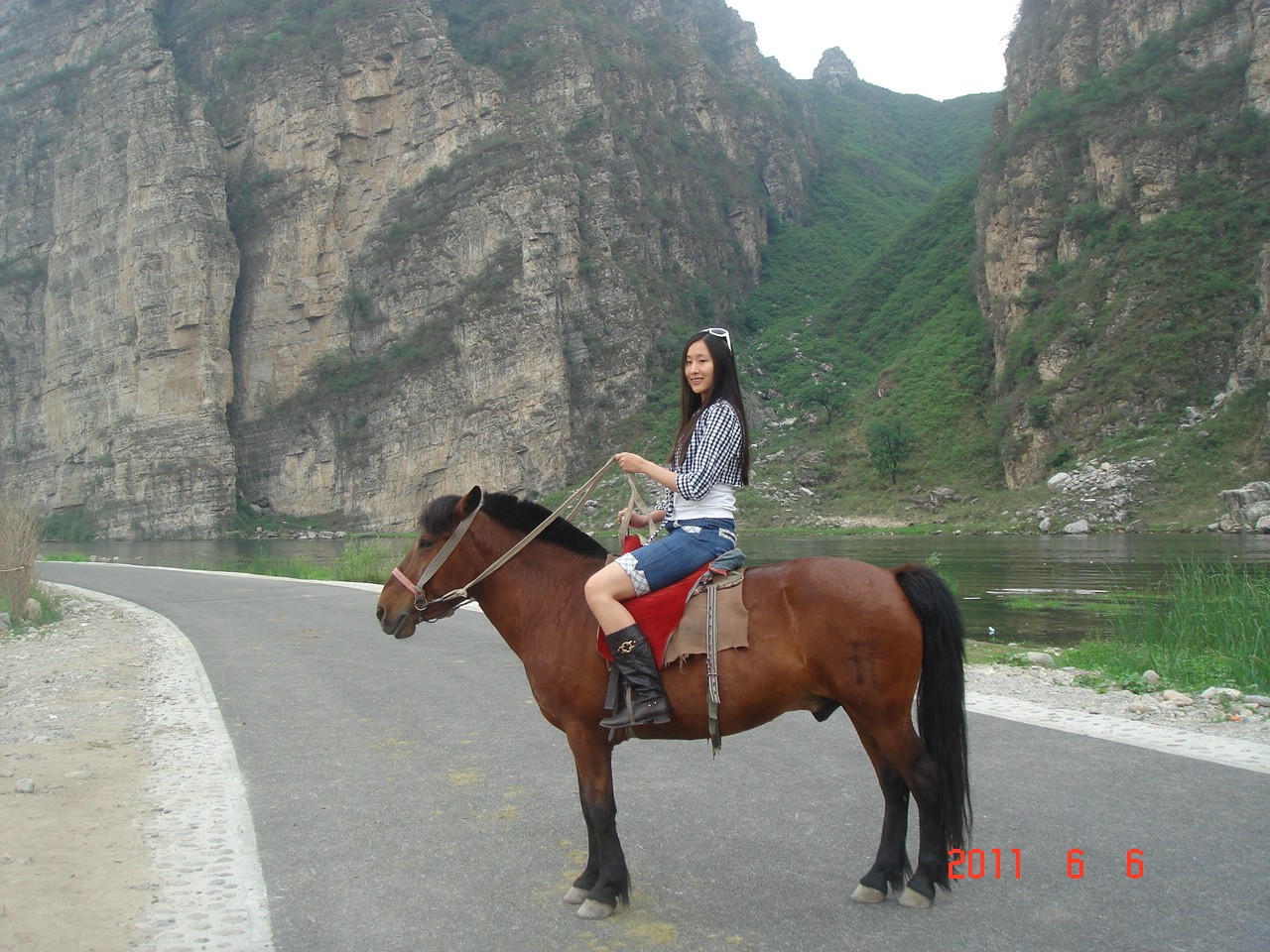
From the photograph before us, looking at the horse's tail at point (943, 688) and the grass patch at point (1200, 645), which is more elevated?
the horse's tail at point (943, 688)

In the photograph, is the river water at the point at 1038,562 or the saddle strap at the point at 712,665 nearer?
the saddle strap at the point at 712,665

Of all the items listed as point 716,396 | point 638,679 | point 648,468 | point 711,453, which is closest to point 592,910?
point 638,679

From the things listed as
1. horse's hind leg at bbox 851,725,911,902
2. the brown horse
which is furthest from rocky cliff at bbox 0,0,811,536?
horse's hind leg at bbox 851,725,911,902

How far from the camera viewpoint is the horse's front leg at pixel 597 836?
3.88m

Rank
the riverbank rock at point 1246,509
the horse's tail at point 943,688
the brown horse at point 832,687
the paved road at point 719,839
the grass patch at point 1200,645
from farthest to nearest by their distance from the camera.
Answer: the riverbank rock at point 1246,509
the grass patch at point 1200,645
the horse's tail at point 943,688
the brown horse at point 832,687
the paved road at point 719,839

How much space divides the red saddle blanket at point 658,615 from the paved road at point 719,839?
1.09m

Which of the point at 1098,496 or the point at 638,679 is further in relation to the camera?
the point at 1098,496

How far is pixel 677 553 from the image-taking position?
4270 millimetres

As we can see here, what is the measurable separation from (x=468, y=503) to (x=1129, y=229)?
59.0 metres

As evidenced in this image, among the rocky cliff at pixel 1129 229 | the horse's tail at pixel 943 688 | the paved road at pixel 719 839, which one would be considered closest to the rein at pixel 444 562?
the paved road at pixel 719 839

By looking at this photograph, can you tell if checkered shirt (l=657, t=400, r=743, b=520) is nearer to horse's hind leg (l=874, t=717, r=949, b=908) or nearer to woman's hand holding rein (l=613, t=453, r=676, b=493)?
woman's hand holding rein (l=613, t=453, r=676, b=493)

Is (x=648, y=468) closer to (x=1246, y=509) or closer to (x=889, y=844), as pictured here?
(x=889, y=844)

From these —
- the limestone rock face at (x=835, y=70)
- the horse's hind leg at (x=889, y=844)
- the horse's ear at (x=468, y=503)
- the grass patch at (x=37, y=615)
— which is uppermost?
the limestone rock face at (x=835, y=70)

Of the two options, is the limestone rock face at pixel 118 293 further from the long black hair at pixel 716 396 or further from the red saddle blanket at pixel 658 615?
the red saddle blanket at pixel 658 615
